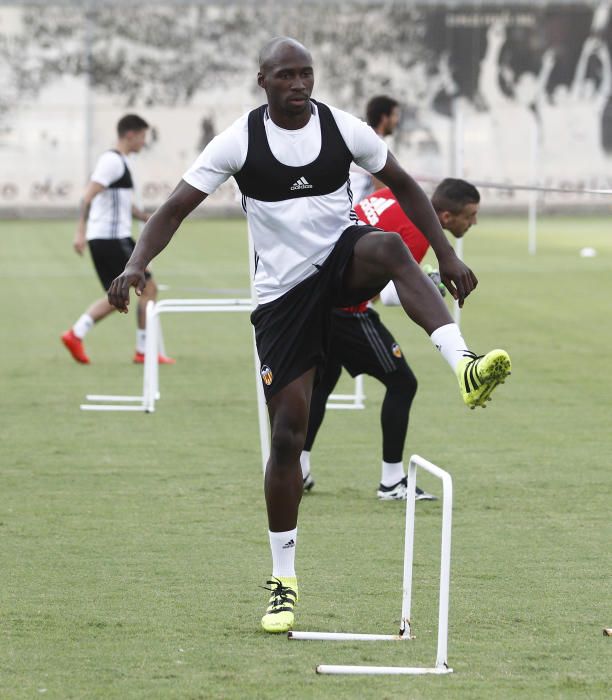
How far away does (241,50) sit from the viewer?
161 ft

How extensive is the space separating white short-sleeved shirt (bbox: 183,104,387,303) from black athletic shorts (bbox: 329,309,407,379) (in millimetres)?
2562

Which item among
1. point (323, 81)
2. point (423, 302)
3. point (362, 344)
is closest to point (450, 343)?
point (423, 302)

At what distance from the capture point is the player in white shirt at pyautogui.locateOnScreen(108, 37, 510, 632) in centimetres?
549

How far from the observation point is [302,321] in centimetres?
574

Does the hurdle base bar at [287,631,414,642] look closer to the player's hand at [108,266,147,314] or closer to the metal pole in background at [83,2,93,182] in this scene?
the player's hand at [108,266,147,314]

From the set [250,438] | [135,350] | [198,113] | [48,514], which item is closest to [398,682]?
[48,514]

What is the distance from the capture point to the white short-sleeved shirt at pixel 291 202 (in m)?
5.52

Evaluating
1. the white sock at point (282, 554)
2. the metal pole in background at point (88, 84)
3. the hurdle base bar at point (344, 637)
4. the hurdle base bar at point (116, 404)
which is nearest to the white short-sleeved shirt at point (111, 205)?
the hurdle base bar at point (116, 404)

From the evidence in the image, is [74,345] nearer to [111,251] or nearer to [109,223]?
[111,251]

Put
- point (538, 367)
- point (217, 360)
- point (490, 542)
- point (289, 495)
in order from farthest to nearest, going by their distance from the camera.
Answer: point (217, 360) < point (538, 367) < point (490, 542) < point (289, 495)

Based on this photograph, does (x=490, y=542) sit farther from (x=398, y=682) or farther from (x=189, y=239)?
(x=189, y=239)

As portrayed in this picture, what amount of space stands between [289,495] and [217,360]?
9406 mm

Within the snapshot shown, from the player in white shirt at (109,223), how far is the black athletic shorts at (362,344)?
6.21 meters

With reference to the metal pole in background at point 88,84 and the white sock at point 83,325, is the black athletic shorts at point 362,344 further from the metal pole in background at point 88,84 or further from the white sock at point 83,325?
the metal pole in background at point 88,84
